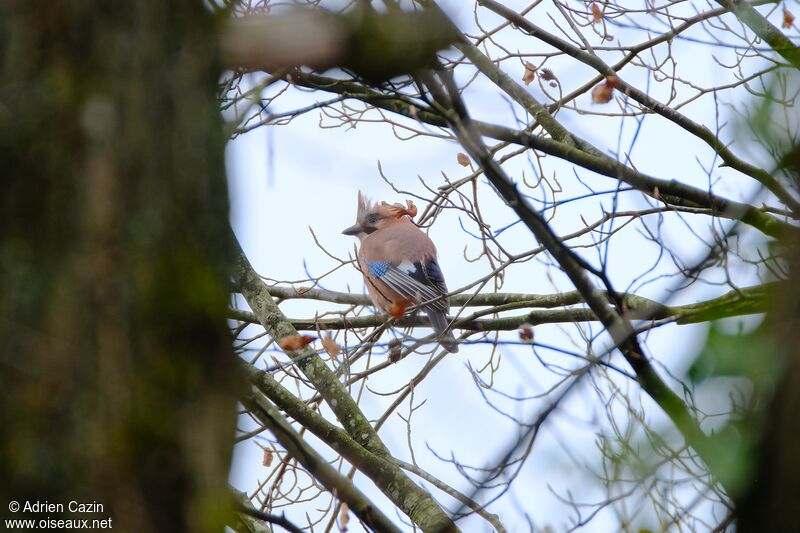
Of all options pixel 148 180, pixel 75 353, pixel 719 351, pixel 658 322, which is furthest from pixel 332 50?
pixel 658 322

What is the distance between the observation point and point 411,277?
770 cm

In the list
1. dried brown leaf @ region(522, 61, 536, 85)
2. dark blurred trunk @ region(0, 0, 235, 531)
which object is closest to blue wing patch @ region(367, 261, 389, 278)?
dried brown leaf @ region(522, 61, 536, 85)

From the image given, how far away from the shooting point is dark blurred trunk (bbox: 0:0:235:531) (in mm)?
1119

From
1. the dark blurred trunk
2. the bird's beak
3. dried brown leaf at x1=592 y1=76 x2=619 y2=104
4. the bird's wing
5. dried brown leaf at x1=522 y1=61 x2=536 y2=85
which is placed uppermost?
the bird's beak

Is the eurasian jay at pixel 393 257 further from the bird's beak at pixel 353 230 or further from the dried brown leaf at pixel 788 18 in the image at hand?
the dried brown leaf at pixel 788 18

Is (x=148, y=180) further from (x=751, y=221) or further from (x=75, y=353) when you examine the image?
(x=751, y=221)

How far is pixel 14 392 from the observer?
112 cm

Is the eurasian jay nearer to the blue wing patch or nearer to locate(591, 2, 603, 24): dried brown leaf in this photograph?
the blue wing patch

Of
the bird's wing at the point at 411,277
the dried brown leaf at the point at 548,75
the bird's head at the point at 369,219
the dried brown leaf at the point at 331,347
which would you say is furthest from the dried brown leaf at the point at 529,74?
the bird's head at the point at 369,219

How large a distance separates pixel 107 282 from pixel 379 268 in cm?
654

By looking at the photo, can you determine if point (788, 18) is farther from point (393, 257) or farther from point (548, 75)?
point (393, 257)

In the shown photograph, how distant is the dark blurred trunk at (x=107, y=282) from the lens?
3.67 ft

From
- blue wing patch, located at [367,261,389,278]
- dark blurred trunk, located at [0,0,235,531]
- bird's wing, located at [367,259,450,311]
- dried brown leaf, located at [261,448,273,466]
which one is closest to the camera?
dark blurred trunk, located at [0,0,235,531]

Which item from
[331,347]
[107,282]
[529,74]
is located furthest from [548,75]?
[107,282]
